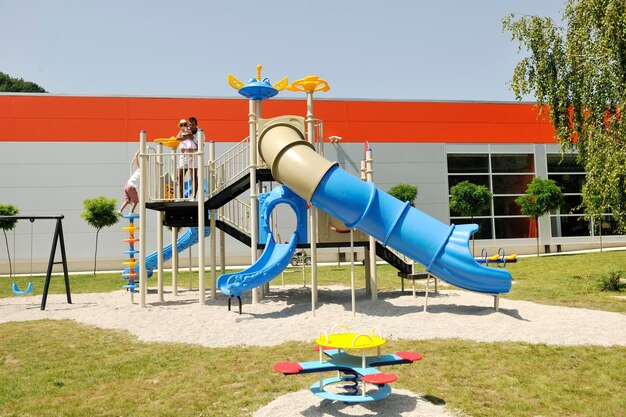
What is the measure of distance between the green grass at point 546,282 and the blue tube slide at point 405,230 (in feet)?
10.9

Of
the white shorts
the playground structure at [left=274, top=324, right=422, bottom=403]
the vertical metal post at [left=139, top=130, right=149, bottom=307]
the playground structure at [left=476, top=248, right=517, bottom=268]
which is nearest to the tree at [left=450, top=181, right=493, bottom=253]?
the playground structure at [left=476, top=248, right=517, bottom=268]

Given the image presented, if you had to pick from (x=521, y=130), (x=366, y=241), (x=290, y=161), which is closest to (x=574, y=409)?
(x=290, y=161)

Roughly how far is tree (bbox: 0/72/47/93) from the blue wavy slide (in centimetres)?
7439

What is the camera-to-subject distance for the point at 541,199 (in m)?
31.3

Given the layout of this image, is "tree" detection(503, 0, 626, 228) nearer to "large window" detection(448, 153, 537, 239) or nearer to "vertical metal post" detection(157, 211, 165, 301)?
"vertical metal post" detection(157, 211, 165, 301)

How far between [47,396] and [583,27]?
16490 mm

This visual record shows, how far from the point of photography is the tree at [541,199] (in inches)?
1235

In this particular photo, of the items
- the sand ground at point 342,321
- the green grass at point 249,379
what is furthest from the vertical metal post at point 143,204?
the green grass at point 249,379

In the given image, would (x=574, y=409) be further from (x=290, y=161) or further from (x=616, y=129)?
(x=616, y=129)

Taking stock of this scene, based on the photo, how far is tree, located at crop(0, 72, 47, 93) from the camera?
73762 mm

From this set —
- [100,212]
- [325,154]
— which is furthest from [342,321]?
[325,154]

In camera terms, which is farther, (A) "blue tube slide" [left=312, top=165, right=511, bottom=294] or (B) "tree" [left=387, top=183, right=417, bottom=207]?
(B) "tree" [left=387, top=183, right=417, bottom=207]

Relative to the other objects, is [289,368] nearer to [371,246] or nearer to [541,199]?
[371,246]

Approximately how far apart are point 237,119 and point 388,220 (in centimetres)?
2251
